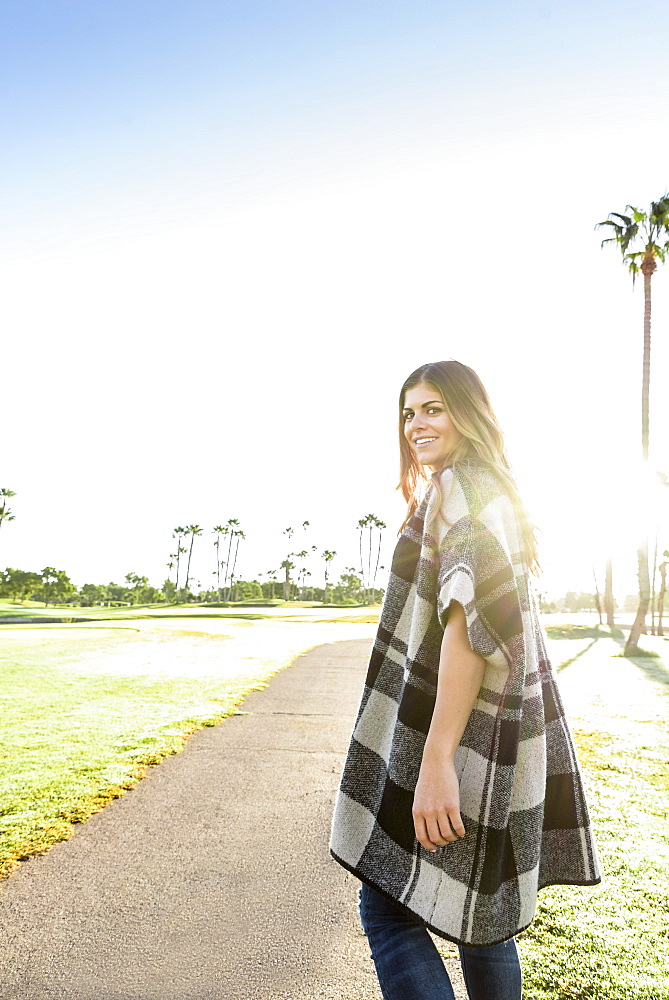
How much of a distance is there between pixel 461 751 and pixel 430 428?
0.90 metres

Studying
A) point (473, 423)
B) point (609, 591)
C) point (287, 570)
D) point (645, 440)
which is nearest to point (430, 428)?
Result: point (473, 423)

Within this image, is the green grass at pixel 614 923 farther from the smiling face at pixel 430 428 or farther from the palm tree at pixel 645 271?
the palm tree at pixel 645 271

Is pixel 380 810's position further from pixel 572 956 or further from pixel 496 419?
pixel 572 956

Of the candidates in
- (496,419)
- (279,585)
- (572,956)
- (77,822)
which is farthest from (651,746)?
(279,585)

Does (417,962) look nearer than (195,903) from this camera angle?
Yes

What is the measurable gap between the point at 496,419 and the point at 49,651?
21543 mm

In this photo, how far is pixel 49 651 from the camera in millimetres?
20594

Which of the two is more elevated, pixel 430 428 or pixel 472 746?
pixel 430 428

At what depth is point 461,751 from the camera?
64.4 inches

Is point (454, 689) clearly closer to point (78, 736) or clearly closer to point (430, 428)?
point (430, 428)

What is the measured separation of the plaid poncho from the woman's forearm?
0.03 m

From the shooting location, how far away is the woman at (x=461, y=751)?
157 centimetres

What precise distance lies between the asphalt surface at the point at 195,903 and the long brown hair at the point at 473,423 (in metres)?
2.15

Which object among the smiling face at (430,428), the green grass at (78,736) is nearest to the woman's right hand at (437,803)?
the smiling face at (430,428)
